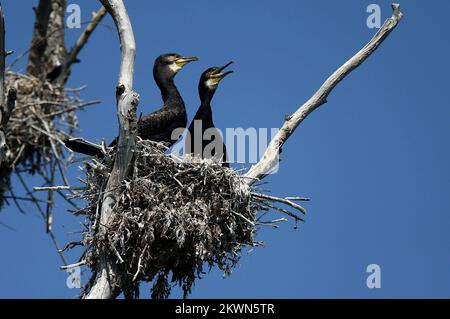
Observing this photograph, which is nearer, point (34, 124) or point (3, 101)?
point (3, 101)

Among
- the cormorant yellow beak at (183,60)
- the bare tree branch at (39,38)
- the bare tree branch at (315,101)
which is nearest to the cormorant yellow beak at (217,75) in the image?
the cormorant yellow beak at (183,60)

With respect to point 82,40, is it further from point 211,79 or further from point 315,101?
point 315,101

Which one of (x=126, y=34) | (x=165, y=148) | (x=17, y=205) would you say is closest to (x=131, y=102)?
(x=126, y=34)

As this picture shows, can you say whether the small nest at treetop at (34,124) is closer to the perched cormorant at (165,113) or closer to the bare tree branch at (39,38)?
the bare tree branch at (39,38)

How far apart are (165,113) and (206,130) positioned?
43 centimetres

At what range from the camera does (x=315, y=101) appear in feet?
30.8

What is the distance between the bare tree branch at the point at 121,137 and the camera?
834 centimetres

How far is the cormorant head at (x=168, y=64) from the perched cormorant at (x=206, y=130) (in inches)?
10.4

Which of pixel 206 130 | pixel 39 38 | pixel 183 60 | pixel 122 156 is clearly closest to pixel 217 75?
pixel 183 60

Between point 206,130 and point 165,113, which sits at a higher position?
point 165,113

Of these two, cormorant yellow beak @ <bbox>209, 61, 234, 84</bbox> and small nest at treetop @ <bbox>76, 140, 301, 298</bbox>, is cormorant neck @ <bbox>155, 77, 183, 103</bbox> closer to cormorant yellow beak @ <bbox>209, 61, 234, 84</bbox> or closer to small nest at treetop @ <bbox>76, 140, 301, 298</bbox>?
cormorant yellow beak @ <bbox>209, 61, 234, 84</bbox>

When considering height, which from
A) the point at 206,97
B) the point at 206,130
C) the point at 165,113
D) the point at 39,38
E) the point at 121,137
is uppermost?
the point at 39,38
